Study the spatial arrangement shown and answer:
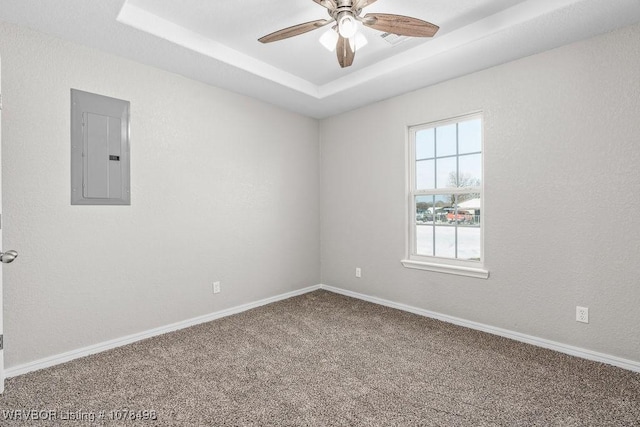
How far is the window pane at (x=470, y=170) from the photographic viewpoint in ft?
10.1

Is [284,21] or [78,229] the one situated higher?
[284,21]

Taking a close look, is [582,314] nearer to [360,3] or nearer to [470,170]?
[470,170]

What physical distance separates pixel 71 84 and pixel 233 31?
1.31 meters

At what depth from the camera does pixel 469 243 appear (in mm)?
3148

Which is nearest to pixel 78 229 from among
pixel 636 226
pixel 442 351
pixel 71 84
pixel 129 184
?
pixel 129 184

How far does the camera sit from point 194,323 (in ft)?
10.4

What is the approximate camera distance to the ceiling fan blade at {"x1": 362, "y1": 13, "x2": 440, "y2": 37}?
1.92 meters

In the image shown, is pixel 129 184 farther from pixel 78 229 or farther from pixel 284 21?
pixel 284 21

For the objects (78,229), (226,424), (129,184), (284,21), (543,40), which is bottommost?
(226,424)

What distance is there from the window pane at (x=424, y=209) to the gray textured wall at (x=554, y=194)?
0.16 meters

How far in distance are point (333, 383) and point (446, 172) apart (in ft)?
7.68

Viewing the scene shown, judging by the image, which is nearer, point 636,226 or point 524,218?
point 636,226

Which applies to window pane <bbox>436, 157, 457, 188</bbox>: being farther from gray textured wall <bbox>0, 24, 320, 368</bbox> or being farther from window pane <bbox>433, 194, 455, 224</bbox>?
gray textured wall <bbox>0, 24, 320, 368</bbox>

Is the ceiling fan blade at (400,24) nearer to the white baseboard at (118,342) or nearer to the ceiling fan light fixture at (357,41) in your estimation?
the ceiling fan light fixture at (357,41)
